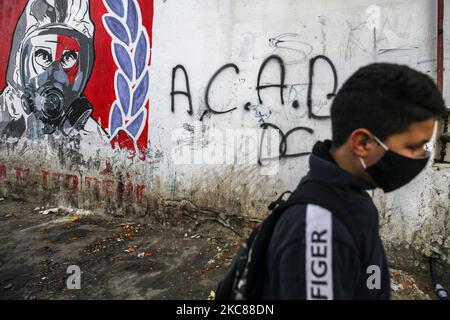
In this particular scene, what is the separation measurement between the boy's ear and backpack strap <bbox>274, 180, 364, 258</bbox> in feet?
0.55

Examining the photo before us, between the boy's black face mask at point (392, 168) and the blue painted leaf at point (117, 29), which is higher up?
the blue painted leaf at point (117, 29)

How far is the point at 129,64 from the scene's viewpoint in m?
4.15

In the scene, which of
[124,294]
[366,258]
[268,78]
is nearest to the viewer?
[366,258]

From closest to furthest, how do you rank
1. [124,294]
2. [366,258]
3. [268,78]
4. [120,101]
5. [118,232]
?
1. [366,258]
2. [124,294]
3. [268,78]
4. [118,232]
5. [120,101]

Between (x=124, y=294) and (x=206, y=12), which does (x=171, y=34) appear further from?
(x=124, y=294)

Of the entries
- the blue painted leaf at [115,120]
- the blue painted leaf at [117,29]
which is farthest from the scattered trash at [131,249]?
the blue painted leaf at [117,29]

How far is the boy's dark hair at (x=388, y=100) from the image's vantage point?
89 centimetres

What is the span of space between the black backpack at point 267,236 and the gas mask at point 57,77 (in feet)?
13.9

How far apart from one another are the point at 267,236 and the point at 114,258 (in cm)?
287

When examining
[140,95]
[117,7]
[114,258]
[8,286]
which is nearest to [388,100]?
[114,258]

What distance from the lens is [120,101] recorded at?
4246 mm

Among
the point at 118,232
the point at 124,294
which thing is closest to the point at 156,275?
the point at 124,294

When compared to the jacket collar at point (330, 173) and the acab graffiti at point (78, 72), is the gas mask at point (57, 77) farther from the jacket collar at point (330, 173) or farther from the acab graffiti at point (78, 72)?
the jacket collar at point (330, 173)

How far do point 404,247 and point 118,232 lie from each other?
10.8 ft
